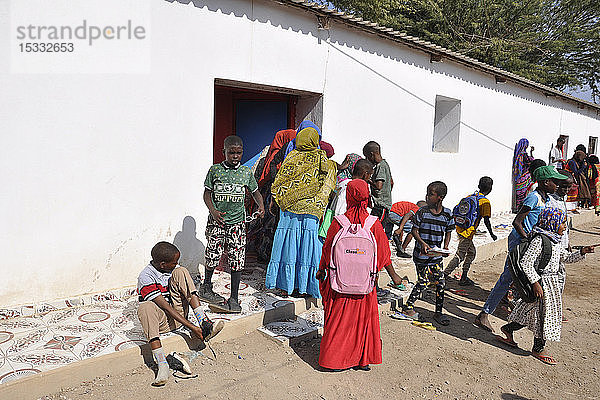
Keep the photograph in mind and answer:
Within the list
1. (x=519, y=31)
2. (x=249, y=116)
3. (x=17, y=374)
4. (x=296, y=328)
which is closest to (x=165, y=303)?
(x=17, y=374)

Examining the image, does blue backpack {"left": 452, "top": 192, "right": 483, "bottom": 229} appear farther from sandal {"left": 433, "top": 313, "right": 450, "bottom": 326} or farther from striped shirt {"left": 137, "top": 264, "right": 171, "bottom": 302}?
striped shirt {"left": 137, "top": 264, "right": 171, "bottom": 302}

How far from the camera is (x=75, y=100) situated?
4.16 meters

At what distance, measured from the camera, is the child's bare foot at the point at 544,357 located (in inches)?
156

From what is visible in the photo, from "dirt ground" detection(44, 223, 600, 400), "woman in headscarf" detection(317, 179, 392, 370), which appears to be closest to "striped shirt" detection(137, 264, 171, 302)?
"dirt ground" detection(44, 223, 600, 400)

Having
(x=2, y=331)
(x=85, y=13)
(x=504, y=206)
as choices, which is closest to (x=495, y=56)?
(x=504, y=206)

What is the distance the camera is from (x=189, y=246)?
5.17 m

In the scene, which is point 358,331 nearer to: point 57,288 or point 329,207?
point 329,207

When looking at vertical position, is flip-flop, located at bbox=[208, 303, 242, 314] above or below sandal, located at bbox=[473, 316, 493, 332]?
above

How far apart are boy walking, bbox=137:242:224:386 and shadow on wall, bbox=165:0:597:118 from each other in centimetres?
281

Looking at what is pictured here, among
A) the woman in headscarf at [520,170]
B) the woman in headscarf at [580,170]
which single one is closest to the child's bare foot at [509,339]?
the woman in headscarf at [520,170]

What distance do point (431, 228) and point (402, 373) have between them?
147cm

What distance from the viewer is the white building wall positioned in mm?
3971

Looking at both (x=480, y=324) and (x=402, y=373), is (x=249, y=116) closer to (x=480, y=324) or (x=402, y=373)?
(x=480, y=324)

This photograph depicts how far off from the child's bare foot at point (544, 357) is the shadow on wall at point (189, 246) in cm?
353
